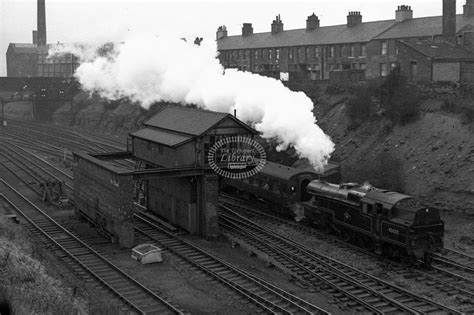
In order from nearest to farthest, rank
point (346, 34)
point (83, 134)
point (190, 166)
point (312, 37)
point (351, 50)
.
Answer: point (190, 166), point (351, 50), point (346, 34), point (312, 37), point (83, 134)

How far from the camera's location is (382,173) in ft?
116

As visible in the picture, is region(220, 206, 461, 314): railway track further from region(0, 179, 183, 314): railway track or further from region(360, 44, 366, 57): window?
region(360, 44, 366, 57): window

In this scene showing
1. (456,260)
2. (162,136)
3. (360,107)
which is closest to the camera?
(456,260)

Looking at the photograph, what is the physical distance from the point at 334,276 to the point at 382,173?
14.7m

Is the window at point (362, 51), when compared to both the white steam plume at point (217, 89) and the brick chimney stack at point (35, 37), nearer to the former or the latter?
the white steam plume at point (217, 89)

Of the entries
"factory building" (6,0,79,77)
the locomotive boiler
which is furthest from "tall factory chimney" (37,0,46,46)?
the locomotive boiler

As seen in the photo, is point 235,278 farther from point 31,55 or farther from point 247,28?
point 31,55

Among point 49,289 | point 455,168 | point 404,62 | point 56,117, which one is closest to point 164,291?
point 49,289

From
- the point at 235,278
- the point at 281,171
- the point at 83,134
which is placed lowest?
the point at 235,278

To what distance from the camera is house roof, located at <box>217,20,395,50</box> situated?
58.5 m

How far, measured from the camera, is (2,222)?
27.7 metres

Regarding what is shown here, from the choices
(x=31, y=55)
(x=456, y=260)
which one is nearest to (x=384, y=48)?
(x=456, y=260)

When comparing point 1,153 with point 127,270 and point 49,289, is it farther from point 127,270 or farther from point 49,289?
point 49,289

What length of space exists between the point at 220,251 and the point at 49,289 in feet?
32.0
